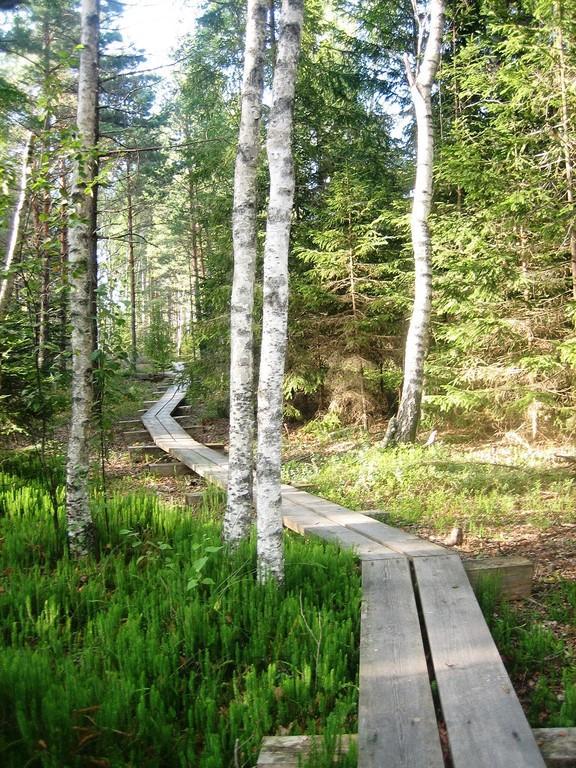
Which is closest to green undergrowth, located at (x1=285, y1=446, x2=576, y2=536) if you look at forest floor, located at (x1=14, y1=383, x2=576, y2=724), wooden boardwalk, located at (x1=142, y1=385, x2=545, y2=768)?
forest floor, located at (x1=14, y1=383, x2=576, y2=724)

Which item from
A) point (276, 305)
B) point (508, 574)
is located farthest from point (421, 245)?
point (508, 574)

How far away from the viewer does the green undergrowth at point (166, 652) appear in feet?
8.69

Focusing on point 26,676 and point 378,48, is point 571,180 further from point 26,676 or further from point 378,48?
point 26,676

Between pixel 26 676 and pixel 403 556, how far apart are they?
297 cm

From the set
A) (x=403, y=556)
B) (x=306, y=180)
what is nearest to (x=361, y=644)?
(x=403, y=556)

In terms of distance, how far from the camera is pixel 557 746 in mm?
2514

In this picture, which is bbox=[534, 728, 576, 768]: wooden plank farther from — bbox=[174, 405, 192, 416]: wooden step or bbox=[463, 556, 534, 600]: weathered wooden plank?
bbox=[174, 405, 192, 416]: wooden step

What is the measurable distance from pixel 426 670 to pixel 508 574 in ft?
5.85

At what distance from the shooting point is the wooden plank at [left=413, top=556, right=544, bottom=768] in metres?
2.40

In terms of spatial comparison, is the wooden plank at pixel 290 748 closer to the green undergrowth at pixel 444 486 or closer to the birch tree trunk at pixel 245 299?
the birch tree trunk at pixel 245 299

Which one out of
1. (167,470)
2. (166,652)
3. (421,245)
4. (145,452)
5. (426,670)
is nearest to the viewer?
(426,670)

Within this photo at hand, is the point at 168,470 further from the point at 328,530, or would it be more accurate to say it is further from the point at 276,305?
the point at 276,305

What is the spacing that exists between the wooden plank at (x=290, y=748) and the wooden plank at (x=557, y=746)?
84 cm

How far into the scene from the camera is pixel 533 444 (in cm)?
968
